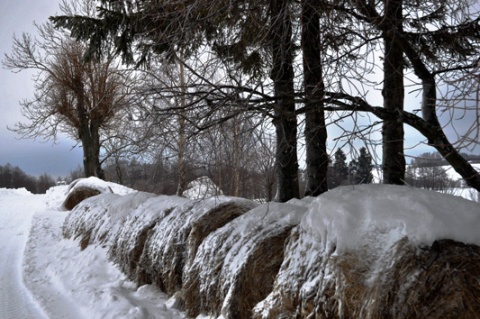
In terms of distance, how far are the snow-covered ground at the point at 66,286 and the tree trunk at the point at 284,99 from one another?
2401 millimetres

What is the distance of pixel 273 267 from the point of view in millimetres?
3389

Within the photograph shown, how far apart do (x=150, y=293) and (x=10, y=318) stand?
5.16 feet

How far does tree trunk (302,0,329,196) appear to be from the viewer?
377 cm

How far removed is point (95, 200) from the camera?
893 centimetres

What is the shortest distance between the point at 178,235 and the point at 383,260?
292cm

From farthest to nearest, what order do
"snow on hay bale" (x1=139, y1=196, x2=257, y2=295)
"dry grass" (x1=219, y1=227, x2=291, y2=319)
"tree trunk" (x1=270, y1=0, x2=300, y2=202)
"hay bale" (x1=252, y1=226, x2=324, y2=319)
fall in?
"snow on hay bale" (x1=139, y1=196, x2=257, y2=295) → "tree trunk" (x1=270, y1=0, x2=300, y2=202) → "dry grass" (x1=219, y1=227, x2=291, y2=319) → "hay bale" (x1=252, y1=226, x2=324, y2=319)

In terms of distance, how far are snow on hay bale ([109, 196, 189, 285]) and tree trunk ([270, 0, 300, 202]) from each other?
5.61 ft

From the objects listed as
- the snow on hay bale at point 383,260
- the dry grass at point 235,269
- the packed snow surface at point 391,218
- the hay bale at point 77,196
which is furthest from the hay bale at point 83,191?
the packed snow surface at point 391,218

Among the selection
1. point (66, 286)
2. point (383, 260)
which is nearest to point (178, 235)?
point (66, 286)

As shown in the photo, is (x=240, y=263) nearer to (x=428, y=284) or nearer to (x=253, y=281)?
(x=253, y=281)

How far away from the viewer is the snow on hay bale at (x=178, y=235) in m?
4.56

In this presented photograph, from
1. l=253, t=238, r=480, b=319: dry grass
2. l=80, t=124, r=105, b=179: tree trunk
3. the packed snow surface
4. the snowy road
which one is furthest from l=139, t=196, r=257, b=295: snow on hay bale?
l=80, t=124, r=105, b=179: tree trunk

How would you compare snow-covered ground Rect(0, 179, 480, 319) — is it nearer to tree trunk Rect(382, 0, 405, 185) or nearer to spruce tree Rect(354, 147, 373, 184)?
spruce tree Rect(354, 147, 373, 184)

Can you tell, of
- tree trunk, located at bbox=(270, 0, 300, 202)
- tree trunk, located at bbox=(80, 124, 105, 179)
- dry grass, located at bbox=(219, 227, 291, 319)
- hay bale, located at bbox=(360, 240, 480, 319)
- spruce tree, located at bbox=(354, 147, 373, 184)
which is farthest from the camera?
tree trunk, located at bbox=(80, 124, 105, 179)
